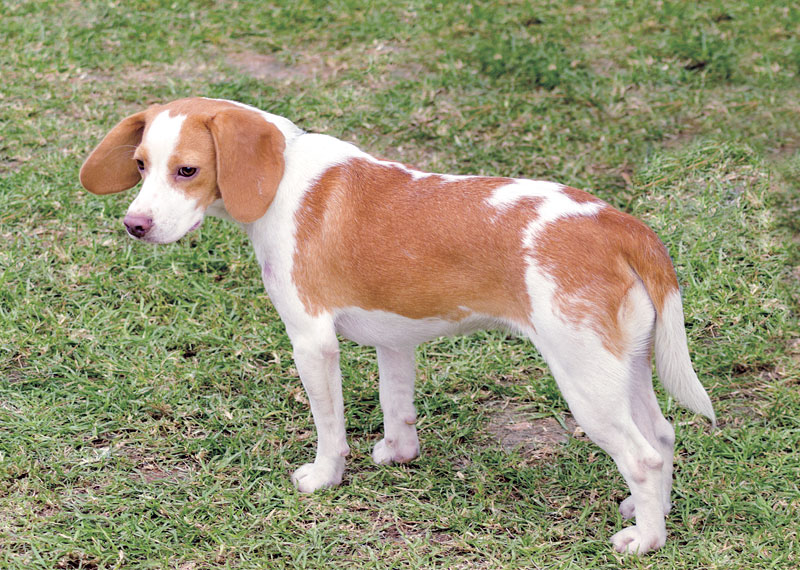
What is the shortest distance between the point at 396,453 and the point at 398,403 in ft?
0.79

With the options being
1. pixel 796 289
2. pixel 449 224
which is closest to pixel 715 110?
pixel 796 289

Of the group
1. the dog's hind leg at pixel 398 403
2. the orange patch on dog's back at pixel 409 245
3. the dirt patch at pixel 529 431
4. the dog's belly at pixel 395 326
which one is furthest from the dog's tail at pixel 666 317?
the dog's hind leg at pixel 398 403

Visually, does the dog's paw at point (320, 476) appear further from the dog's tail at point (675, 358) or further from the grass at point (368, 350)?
the dog's tail at point (675, 358)

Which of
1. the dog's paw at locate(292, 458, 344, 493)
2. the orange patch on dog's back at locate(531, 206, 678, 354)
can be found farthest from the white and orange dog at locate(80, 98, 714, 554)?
the dog's paw at locate(292, 458, 344, 493)

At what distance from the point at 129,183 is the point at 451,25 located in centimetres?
453

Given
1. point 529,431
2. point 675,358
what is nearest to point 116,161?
point 529,431

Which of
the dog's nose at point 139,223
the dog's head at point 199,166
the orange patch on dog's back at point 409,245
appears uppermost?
the dog's head at point 199,166

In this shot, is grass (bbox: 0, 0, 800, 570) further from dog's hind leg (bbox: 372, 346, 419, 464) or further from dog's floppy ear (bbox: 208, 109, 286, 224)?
dog's floppy ear (bbox: 208, 109, 286, 224)

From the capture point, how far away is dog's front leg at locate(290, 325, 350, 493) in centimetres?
382

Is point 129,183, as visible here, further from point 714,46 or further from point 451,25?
point 714,46

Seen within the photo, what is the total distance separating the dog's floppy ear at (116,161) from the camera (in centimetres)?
391

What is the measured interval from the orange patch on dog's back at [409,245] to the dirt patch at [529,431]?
1031 millimetres

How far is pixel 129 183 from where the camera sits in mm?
4117

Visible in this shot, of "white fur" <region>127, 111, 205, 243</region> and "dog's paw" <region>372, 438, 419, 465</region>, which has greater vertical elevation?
"white fur" <region>127, 111, 205, 243</region>
